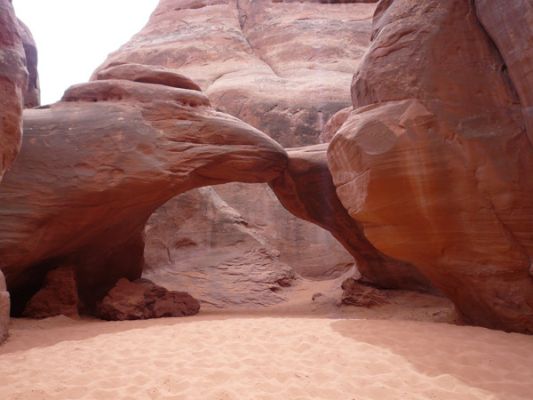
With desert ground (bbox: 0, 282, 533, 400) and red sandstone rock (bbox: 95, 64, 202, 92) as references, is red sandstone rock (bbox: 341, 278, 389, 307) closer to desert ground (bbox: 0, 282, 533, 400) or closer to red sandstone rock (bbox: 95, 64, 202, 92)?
desert ground (bbox: 0, 282, 533, 400)

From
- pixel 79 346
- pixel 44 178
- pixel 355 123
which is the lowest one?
pixel 79 346

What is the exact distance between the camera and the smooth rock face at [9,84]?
6.03m

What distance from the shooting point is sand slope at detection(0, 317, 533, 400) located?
3.74 metres

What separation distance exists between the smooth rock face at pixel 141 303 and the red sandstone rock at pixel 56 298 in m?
0.58

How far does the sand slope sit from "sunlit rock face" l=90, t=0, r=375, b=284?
609 centimetres

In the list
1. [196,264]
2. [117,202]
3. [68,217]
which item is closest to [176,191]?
[117,202]

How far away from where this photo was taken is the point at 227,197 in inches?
556

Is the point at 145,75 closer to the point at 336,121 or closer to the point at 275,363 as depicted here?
the point at 336,121

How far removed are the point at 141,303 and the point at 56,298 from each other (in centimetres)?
145

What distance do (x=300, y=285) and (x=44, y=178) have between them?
7.01 metres

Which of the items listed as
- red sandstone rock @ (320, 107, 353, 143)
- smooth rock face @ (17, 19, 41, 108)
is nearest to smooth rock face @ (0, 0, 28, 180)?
smooth rock face @ (17, 19, 41, 108)

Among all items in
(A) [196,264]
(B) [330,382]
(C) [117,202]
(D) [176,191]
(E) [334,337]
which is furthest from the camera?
(A) [196,264]

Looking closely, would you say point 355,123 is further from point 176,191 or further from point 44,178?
point 44,178

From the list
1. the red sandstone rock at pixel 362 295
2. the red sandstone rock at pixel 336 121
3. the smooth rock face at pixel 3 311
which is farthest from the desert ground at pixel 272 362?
the red sandstone rock at pixel 336 121
